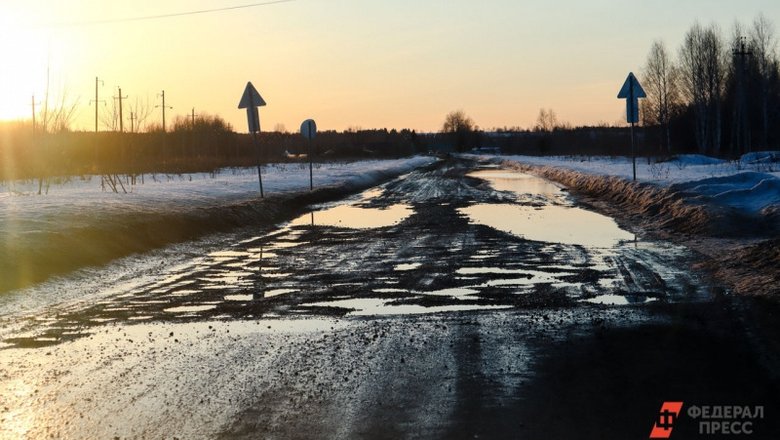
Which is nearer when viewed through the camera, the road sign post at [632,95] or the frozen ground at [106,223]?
the frozen ground at [106,223]

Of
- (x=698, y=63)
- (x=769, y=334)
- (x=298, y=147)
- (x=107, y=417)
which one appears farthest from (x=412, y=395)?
(x=298, y=147)

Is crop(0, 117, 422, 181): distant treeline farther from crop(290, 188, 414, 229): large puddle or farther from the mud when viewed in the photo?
the mud

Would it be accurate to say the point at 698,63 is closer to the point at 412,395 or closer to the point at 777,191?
the point at 777,191

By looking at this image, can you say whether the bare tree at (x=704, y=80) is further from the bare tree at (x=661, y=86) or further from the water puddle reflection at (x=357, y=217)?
the water puddle reflection at (x=357, y=217)

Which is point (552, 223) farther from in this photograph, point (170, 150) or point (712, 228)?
point (170, 150)

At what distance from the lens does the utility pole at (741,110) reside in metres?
69.6

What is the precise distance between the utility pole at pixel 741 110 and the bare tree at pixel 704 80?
6.27ft

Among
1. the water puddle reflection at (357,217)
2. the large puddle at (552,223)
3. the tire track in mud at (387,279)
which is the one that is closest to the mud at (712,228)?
the tire track in mud at (387,279)

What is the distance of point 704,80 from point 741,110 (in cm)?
546

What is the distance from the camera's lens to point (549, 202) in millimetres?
26828

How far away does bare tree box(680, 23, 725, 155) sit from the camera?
76000 mm

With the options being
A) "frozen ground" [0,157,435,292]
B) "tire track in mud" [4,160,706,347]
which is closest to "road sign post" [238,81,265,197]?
"frozen ground" [0,157,435,292]

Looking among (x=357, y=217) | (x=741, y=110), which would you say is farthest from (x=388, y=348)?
(x=741, y=110)

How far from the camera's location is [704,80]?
77312 millimetres
